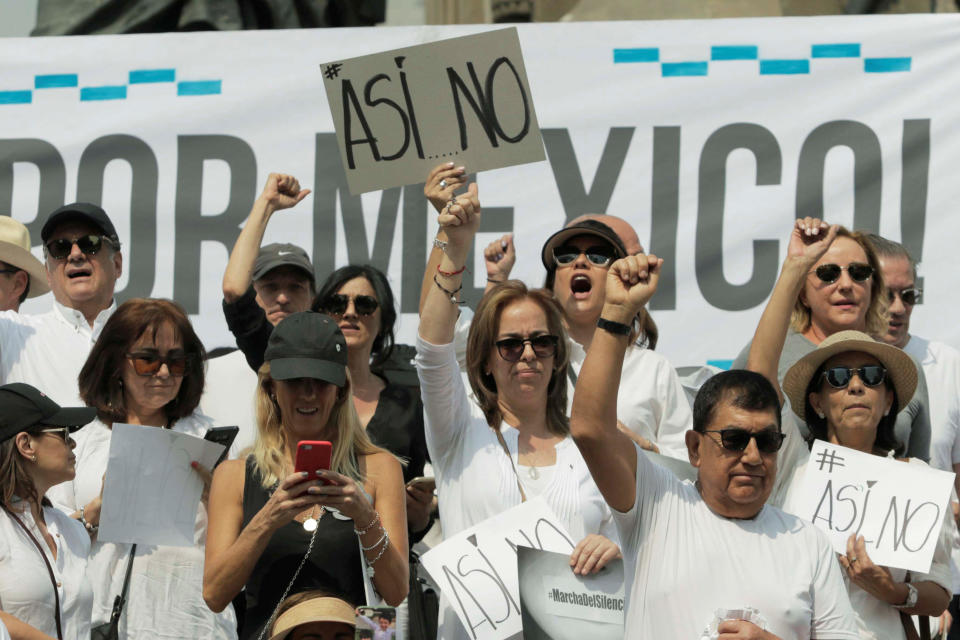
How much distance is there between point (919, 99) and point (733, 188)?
90cm

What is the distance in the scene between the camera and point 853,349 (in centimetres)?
479

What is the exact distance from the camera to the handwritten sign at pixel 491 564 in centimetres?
441

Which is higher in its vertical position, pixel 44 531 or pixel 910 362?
pixel 910 362

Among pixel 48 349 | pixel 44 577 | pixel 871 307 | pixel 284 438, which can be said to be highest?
pixel 871 307

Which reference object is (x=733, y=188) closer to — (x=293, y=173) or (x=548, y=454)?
(x=293, y=173)

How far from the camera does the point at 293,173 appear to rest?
700cm

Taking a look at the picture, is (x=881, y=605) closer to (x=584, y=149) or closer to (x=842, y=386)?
(x=842, y=386)

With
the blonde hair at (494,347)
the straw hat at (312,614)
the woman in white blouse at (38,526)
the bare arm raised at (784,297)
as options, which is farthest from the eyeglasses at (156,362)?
the bare arm raised at (784,297)

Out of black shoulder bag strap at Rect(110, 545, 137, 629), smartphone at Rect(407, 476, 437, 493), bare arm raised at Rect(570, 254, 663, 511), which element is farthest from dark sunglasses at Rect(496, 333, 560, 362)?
black shoulder bag strap at Rect(110, 545, 137, 629)

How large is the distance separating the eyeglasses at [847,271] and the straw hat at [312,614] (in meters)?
2.23

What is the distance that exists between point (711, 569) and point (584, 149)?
11.2 feet

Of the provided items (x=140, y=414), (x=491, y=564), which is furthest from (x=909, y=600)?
→ (x=140, y=414)

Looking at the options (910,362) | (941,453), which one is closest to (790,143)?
(941,453)

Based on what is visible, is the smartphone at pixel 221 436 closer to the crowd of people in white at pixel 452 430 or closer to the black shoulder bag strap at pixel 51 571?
the crowd of people in white at pixel 452 430
